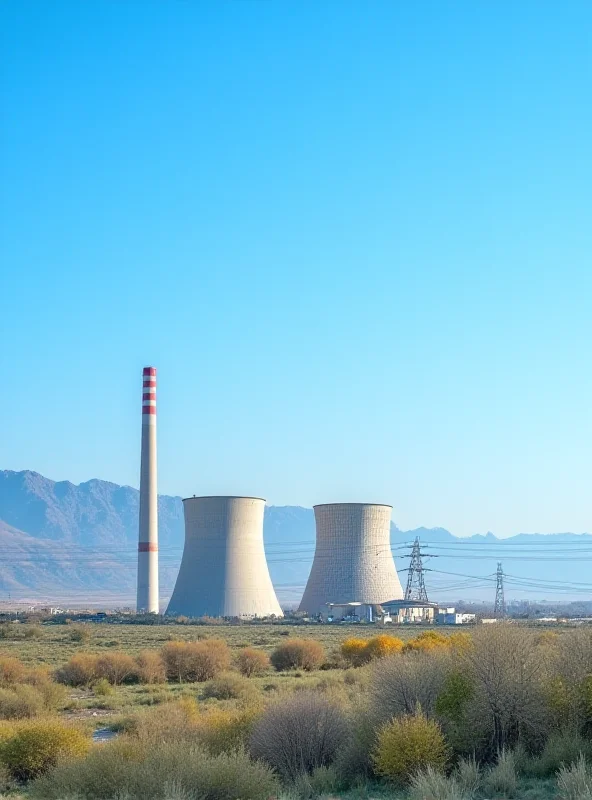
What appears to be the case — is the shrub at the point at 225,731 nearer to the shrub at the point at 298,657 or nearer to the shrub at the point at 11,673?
the shrub at the point at 11,673

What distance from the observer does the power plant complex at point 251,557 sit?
154 feet

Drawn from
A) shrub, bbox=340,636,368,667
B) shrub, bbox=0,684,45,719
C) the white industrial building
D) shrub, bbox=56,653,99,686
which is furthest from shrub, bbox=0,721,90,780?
the white industrial building

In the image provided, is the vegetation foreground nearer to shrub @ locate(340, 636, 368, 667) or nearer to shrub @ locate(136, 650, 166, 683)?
shrub @ locate(136, 650, 166, 683)

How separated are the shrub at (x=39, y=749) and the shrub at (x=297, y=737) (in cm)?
175

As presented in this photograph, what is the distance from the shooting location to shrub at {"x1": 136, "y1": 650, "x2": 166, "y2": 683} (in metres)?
20.9

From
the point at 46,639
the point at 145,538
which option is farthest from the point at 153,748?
the point at 145,538

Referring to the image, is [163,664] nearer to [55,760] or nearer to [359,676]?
[359,676]

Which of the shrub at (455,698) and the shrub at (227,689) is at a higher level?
the shrub at (455,698)

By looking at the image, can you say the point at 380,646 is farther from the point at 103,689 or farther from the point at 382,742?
the point at 382,742

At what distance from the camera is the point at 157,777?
8.87 meters

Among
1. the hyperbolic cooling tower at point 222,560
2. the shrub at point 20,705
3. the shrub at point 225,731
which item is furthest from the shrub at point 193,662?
the hyperbolic cooling tower at point 222,560

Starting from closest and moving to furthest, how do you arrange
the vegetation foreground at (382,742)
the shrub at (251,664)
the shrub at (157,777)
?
the shrub at (157,777) → the vegetation foreground at (382,742) → the shrub at (251,664)

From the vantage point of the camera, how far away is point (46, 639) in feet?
125

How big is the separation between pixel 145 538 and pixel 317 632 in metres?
17.6
